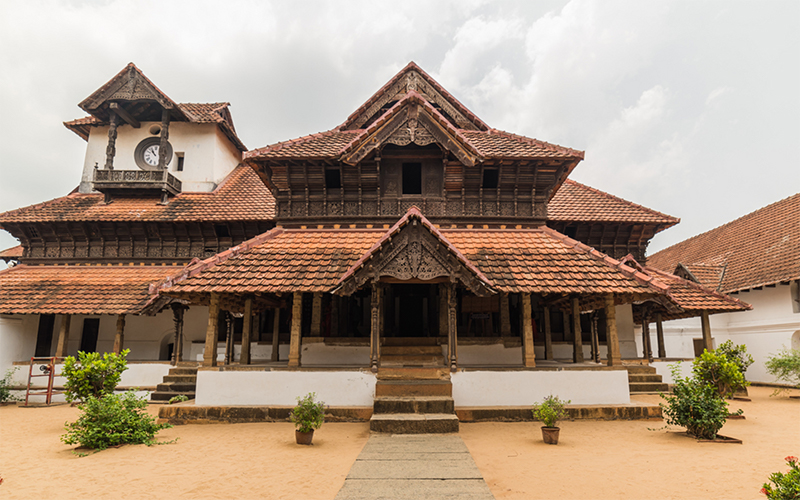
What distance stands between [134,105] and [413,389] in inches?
687

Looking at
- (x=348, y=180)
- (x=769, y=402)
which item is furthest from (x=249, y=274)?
(x=769, y=402)

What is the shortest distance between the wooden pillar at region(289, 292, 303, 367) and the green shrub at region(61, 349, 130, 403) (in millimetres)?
3213

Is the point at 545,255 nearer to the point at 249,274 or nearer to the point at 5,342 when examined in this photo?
the point at 249,274

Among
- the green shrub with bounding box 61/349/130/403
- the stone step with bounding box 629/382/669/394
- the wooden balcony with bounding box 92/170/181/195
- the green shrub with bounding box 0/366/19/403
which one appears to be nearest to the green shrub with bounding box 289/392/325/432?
the green shrub with bounding box 61/349/130/403

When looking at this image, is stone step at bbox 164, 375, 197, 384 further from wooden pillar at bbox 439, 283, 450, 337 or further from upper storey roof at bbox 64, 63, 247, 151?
upper storey roof at bbox 64, 63, 247, 151

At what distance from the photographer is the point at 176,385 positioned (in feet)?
41.2

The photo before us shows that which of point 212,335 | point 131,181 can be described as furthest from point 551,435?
point 131,181

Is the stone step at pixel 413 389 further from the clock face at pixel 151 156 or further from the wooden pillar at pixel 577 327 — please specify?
the clock face at pixel 151 156

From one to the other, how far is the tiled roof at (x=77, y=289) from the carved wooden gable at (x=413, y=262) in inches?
318

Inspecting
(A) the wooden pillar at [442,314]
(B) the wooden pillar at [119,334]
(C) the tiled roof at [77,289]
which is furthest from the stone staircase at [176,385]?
(A) the wooden pillar at [442,314]

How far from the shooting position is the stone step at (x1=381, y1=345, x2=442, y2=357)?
1096 cm

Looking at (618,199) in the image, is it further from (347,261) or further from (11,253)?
(11,253)

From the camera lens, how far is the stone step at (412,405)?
329 inches

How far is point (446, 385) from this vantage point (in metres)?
8.92
